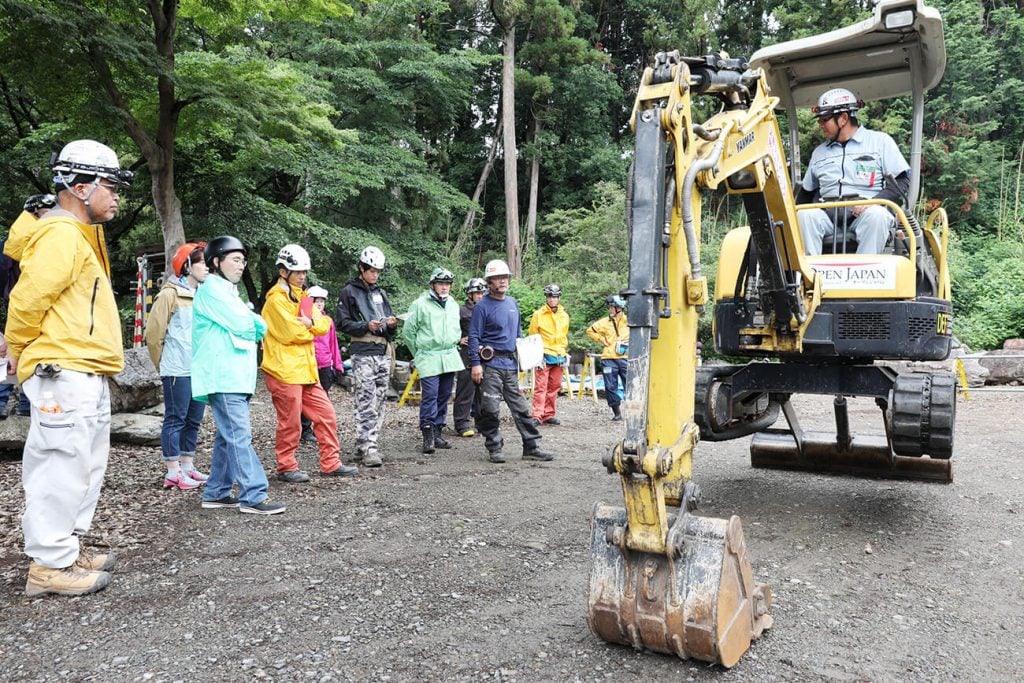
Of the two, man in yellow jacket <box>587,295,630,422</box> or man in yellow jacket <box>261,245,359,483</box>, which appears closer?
man in yellow jacket <box>261,245,359,483</box>

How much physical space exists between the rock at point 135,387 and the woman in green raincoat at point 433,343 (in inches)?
114

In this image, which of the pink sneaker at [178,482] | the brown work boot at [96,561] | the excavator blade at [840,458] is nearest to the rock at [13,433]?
the pink sneaker at [178,482]

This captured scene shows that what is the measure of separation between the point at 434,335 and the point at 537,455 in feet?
5.57

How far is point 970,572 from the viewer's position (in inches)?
160

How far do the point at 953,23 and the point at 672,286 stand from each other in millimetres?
27935

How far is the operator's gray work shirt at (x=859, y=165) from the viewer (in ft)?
17.1

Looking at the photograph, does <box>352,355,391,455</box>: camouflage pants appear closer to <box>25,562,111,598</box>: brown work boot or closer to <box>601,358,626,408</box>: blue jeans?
<box>25,562,111,598</box>: brown work boot

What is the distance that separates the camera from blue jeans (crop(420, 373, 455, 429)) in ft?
25.8

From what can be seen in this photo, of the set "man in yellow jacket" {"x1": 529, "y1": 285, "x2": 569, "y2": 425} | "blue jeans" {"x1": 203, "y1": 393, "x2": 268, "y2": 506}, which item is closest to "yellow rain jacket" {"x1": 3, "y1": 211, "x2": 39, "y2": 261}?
"blue jeans" {"x1": 203, "y1": 393, "x2": 268, "y2": 506}

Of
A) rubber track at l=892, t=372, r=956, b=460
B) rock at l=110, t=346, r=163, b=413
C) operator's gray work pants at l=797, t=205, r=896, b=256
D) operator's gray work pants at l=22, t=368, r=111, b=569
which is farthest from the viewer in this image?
rock at l=110, t=346, r=163, b=413

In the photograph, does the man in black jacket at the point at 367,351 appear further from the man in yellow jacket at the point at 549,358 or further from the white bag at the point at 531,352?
the man in yellow jacket at the point at 549,358

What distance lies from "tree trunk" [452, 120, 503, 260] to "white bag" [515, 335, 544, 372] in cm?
1355

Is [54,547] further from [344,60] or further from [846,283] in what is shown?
[344,60]

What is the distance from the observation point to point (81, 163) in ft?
12.7
